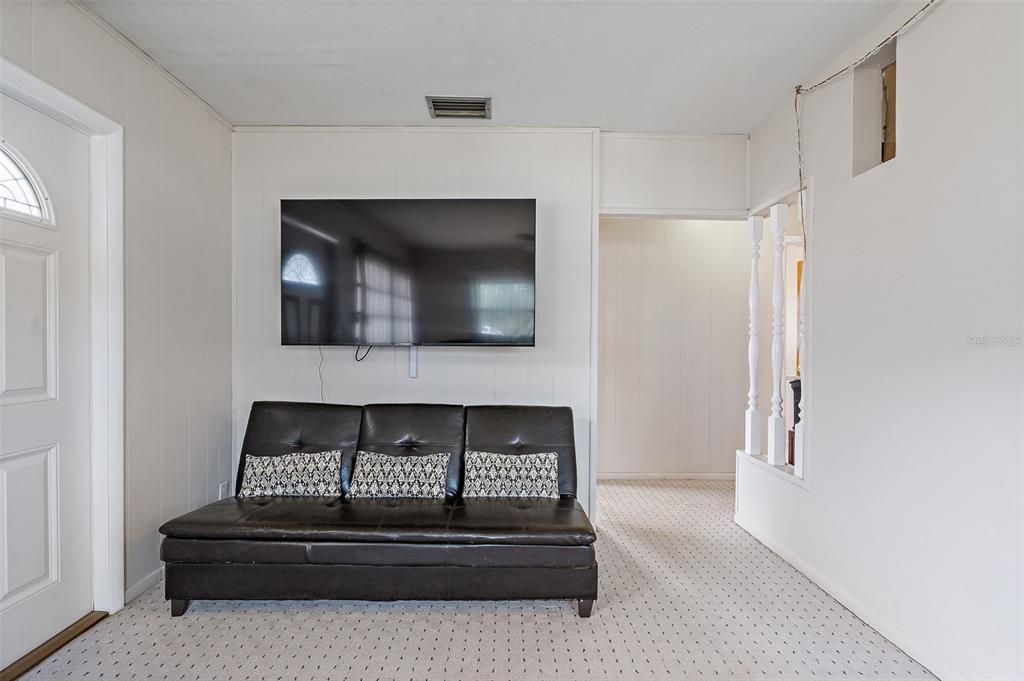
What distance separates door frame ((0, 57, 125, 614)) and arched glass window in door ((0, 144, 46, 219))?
293mm

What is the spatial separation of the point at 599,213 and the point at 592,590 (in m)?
2.39

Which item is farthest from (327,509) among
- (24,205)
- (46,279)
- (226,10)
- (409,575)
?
(226,10)

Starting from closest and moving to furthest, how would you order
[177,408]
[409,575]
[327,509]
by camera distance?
[409,575] → [327,509] → [177,408]

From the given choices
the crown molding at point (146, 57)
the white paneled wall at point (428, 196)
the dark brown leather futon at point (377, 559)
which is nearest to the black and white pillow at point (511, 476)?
the dark brown leather futon at point (377, 559)

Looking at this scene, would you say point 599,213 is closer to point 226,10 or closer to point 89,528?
point 226,10

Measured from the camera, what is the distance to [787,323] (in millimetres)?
5406

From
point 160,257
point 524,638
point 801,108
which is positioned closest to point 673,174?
point 801,108

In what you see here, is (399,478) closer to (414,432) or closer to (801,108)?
(414,432)

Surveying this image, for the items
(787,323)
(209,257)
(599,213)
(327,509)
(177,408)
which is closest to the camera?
(327,509)

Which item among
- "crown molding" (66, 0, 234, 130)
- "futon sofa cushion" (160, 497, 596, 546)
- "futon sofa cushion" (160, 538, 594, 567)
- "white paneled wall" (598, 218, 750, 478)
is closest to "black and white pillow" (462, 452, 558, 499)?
"futon sofa cushion" (160, 497, 596, 546)

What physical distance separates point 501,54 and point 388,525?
7.63 feet

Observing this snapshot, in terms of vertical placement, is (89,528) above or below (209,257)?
below

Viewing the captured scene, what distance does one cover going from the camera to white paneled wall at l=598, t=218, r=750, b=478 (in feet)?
17.6

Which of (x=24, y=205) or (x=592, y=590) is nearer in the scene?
(x=24, y=205)
